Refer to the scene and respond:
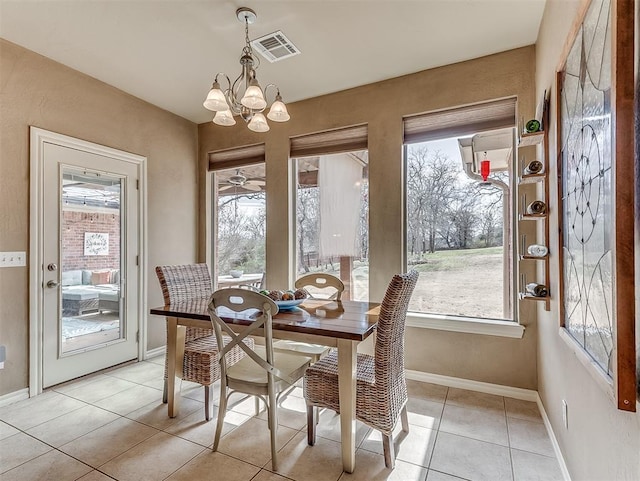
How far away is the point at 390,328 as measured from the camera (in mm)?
1712

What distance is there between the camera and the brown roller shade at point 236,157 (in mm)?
3811

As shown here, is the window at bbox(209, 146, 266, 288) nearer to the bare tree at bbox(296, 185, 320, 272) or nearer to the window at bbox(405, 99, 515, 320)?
the bare tree at bbox(296, 185, 320, 272)

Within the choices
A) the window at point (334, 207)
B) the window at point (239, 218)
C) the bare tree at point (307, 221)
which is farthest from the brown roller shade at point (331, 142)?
the window at point (239, 218)

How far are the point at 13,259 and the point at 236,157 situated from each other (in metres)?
2.28

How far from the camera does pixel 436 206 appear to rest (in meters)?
2.96

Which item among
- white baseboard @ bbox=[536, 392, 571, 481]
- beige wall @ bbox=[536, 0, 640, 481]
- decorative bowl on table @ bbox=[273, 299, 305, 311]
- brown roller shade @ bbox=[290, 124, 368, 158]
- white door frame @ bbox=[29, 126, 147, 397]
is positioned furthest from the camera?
brown roller shade @ bbox=[290, 124, 368, 158]

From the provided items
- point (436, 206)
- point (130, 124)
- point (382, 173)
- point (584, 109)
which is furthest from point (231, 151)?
point (584, 109)

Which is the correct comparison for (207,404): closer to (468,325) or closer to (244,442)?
(244,442)

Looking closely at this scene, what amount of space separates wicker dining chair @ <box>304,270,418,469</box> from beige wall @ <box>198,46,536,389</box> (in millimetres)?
1077

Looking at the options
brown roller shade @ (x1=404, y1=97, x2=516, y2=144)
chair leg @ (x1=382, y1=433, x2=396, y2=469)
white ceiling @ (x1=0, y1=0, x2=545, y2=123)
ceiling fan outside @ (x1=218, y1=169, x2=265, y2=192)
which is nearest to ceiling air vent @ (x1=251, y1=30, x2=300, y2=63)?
white ceiling @ (x1=0, y1=0, x2=545, y2=123)

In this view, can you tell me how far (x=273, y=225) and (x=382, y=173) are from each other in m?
1.31

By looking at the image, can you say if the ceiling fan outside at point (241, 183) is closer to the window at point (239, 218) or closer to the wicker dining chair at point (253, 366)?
the window at point (239, 218)

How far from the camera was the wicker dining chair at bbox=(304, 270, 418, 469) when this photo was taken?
66.7 inches

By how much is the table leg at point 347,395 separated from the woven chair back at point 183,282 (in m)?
1.52
